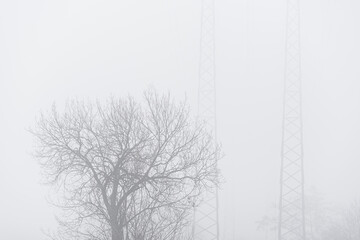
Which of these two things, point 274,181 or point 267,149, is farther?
point 267,149

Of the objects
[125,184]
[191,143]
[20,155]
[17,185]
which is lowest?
[125,184]

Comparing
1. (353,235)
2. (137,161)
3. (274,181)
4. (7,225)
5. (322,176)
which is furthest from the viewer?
(322,176)

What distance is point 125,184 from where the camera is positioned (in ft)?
50.4

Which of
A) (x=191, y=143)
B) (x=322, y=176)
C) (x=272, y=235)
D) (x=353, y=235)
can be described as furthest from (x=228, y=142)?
(x=191, y=143)

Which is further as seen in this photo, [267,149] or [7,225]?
[267,149]

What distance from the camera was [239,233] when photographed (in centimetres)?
7612

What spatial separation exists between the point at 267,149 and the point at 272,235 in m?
120

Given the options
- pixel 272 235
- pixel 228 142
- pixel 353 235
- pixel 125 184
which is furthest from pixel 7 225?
pixel 228 142

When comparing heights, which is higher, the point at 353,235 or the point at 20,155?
the point at 20,155

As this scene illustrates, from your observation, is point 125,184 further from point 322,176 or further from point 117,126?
point 322,176

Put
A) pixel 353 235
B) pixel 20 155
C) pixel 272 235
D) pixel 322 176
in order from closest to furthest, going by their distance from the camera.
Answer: pixel 353 235, pixel 272 235, pixel 322 176, pixel 20 155

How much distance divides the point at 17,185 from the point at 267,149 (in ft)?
315

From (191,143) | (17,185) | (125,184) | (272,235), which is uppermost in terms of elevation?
(17,185)

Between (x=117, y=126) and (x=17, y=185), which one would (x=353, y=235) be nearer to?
(x=117, y=126)
